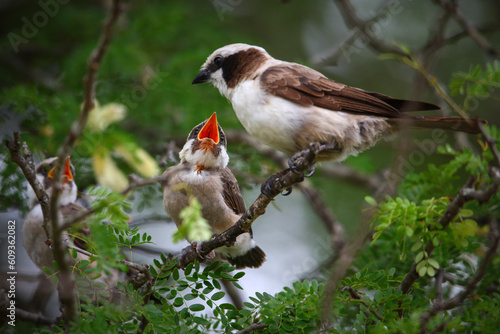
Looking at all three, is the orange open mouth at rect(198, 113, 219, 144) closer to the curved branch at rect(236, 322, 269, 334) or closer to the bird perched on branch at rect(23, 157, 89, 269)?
the bird perched on branch at rect(23, 157, 89, 269)

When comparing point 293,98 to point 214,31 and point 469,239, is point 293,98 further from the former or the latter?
point 214,31

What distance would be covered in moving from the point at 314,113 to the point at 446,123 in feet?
3.12

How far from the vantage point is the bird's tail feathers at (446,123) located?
3.65m

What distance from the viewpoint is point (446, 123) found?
3.76m

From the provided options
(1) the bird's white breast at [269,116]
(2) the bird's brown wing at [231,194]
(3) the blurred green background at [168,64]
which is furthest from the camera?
(3) the blurred green background at [168,64]

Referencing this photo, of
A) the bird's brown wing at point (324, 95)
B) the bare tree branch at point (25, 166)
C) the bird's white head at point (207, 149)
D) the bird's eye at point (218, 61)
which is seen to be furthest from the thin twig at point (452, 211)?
the bare tree branch at point (25, 166)

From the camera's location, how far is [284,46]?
8.97 meters

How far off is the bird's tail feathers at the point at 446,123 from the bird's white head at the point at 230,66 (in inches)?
49.0

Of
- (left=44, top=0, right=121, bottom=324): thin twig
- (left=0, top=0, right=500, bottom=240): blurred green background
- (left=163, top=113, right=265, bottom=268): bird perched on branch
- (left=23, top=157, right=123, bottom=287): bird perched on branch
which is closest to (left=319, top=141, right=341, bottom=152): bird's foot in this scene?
(left=0, top=0, right=500, bottom=240): blurred green background

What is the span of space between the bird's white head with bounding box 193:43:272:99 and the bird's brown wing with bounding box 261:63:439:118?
27 centimetres

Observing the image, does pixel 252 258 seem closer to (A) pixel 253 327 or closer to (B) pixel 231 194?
(B) pixel 231 194

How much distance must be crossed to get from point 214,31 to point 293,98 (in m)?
3.97

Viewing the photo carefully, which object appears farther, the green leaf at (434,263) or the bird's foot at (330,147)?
the bird's foot at (330,147)

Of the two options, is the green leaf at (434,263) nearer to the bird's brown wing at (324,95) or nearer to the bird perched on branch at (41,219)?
the bird's brown wing at (324,95)
